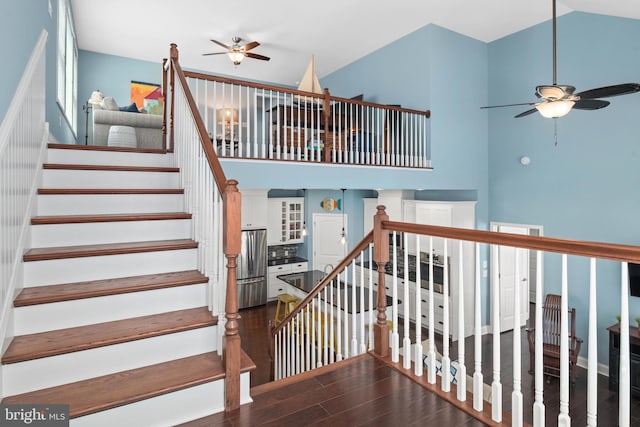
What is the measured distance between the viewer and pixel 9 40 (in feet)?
6.64

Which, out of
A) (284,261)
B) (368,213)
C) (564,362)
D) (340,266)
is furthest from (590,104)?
(284,261)

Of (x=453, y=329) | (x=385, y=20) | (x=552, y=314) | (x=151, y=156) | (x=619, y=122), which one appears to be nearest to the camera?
(x=151, y=156)

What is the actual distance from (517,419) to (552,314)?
448 centimetres

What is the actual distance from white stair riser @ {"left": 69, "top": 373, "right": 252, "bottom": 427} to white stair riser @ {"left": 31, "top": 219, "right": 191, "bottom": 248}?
1.27m

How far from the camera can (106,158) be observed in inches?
127

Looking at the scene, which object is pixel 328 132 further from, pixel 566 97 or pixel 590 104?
pixel 590 104

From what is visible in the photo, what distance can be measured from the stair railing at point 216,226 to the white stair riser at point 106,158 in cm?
72

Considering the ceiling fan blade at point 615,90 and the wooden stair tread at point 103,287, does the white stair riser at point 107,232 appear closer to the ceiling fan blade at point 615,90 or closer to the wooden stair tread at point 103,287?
the wooden stair tread at point 103,287

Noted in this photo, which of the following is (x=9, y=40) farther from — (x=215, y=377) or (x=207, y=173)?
(x=215, y=377)

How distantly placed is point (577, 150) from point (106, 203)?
6103mm

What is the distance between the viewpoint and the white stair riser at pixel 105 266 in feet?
7.03

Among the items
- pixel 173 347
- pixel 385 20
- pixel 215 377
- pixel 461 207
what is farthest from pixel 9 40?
pixel 461 207

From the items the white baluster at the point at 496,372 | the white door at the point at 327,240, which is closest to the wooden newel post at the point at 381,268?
the white baluster at the point at 496,372

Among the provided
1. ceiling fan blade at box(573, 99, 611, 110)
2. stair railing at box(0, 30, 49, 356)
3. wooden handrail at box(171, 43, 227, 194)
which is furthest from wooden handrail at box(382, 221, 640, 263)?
ceiling fan blade at box(573, 99, 611, 110)
